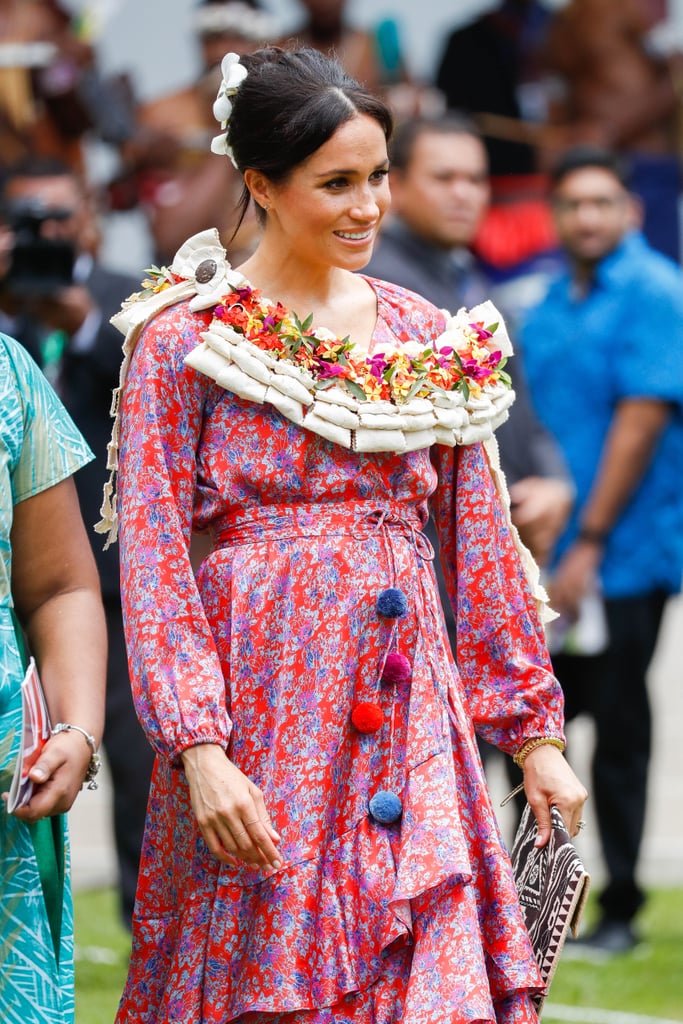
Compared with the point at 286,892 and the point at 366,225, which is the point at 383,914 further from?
the point at 366,225

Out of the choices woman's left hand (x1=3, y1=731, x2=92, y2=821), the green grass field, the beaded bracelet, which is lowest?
the green grass field

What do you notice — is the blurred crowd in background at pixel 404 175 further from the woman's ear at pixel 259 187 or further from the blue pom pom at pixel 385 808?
the blue pom pom at pixel 385 808

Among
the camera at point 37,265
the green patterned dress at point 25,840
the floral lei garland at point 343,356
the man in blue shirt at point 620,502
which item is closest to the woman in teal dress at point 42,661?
the green patterned dress at point 25,840

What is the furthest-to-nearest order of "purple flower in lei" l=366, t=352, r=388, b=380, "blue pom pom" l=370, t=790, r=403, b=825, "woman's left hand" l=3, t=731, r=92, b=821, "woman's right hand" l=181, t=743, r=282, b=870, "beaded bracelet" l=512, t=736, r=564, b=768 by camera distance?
"beaded bracelet" l=512, t=736, r=564, b=768 < "purple flower in lei" l=366, t=352, r=388, b=380 < "blue pom pom" l=370, t=790, r=403, b=825 < "woman's right hand" l=181, t=743, r=282, b=870 < "woman's left hand" l=3, t=731, r=92, b=821

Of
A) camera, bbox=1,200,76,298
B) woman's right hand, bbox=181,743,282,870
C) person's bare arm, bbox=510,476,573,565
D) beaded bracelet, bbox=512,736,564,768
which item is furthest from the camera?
camera, bbox=1,200,76,298

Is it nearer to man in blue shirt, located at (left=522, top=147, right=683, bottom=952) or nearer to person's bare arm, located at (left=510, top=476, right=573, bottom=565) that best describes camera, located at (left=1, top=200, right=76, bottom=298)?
person's bare arm, located at (left=510, top=476, right=573, bottom=565)

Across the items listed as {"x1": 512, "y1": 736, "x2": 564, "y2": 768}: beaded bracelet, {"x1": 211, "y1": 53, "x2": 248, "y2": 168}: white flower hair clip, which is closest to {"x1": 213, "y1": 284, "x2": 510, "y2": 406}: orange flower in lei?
{"x1": 211, "y1": 53, "x2": 248, "y2": 168}: white flower hair clip

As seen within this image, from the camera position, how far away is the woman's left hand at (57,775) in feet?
10.4

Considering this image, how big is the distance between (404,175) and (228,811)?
307cm

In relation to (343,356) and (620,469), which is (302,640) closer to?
(343,356)

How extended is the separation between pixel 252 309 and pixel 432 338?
0.38 m

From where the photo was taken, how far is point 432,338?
377cm

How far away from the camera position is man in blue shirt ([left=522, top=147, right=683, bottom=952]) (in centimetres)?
663

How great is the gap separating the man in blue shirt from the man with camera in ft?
4.78
